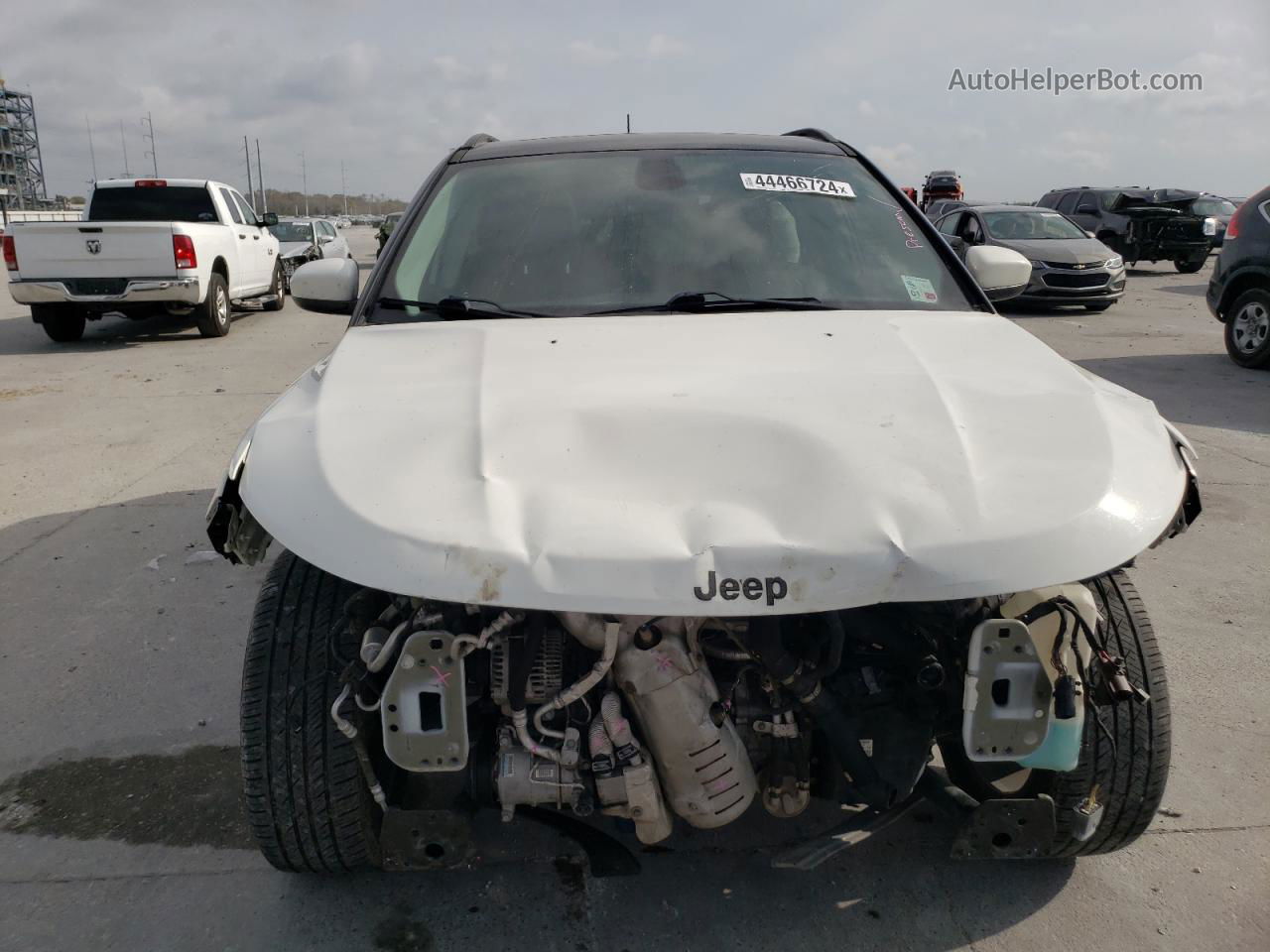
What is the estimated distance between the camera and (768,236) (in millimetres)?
3039

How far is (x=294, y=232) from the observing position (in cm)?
2089

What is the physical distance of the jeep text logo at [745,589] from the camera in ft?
5.47

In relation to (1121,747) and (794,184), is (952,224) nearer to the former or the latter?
(794,184)

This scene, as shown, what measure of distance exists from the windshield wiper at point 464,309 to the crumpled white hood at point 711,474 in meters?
0.34

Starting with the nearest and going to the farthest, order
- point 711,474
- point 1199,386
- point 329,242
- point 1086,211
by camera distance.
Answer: point 711,474 → point 1199,386 → point 329,242 → point 1086,211

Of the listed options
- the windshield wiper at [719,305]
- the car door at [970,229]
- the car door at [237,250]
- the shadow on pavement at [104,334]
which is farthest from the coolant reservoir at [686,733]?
the car door at [970,229]

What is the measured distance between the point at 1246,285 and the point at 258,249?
12564 mm

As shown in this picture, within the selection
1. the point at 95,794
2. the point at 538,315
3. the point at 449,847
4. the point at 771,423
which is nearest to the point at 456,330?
Answer: the point at 538,315

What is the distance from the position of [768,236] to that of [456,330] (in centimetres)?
104

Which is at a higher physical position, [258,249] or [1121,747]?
[1121,747]

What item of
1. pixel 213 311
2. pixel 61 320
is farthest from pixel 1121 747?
pixel 61 320

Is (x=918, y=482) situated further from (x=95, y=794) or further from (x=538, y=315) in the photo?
(x=95, y=794)

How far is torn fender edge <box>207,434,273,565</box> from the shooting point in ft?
6.95

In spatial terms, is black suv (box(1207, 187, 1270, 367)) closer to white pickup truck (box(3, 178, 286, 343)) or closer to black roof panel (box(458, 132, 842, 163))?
black roof panel (box(458, 132, 842, 163))
